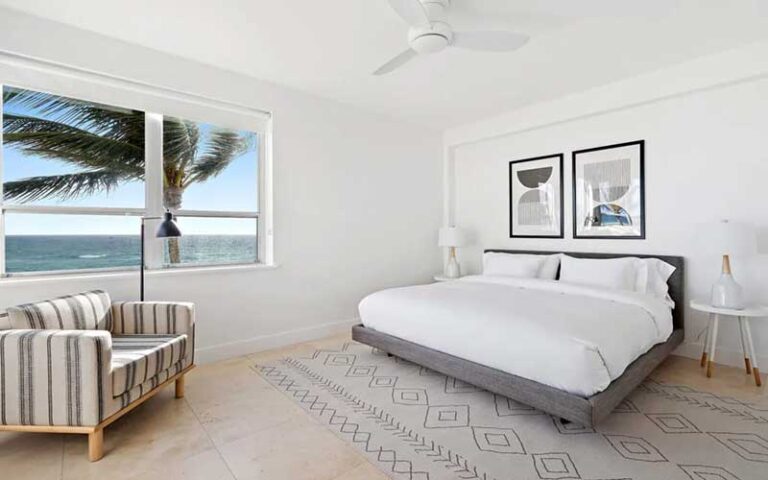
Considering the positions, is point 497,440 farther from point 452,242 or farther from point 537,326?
point 452,242

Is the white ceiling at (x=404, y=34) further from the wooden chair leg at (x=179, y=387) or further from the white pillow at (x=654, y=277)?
the wooden chair leg at (x=179, y=387)

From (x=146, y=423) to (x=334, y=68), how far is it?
309 cm

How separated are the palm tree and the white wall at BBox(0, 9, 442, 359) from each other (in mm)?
292

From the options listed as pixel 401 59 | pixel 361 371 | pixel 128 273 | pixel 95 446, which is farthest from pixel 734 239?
pixel 128 273

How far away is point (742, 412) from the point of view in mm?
2480

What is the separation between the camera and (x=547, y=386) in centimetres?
227

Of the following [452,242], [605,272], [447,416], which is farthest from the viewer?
[452,242]

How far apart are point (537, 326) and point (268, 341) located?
2.62m

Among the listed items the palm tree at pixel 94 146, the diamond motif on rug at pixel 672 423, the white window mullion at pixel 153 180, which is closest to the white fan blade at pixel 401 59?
the palm tree at pixel 94 146

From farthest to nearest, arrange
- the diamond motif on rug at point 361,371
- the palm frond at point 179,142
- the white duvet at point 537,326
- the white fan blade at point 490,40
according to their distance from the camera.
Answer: the palm frond at point 179,142 → the diamond motif on rug at point 361,371 → the white fan blade at point 490,40 → the white duvet at point 537,326

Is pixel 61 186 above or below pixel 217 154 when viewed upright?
below

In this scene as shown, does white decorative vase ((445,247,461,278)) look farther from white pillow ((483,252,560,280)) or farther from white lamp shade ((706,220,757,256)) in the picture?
white lamp shade ((706,220,757,256))

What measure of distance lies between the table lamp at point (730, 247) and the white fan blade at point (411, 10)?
107 inches

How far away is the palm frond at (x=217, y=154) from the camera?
3.62 metres
